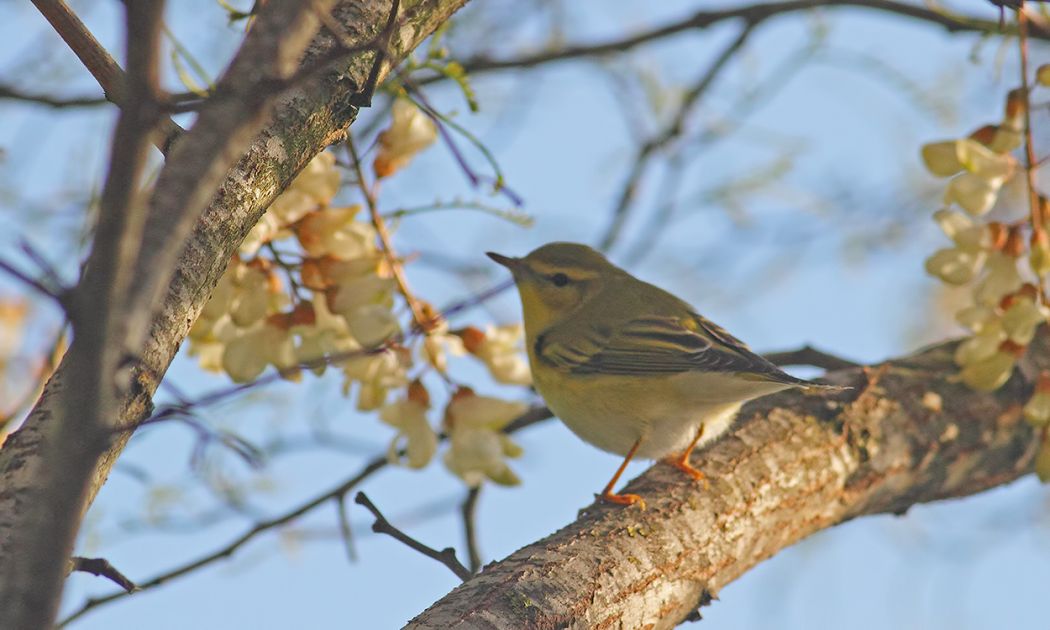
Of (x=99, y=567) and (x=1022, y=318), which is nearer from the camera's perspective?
(x=99, y=567)

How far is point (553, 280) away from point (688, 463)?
1.39 m

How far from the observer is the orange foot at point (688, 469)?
10.6ft

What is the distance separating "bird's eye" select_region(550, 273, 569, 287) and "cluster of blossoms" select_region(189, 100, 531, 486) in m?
1.44

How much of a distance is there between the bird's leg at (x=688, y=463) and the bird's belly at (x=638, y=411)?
0.06 ft

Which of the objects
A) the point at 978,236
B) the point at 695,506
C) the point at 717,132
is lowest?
the point at 695,506

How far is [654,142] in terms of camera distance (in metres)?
4.97

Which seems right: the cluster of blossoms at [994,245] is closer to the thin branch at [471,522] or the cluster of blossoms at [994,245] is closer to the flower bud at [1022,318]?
the flower bud at [1022,318]

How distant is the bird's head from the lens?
4535 millimetres

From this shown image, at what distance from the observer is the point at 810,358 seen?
393cm

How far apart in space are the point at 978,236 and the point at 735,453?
97 cm

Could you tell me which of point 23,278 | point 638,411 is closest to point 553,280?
point 638,411

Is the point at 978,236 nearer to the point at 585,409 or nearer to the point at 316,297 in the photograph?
the point at 585,409

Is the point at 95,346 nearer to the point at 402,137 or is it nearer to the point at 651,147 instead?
the point at 402,137

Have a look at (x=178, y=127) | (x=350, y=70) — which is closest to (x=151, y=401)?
(x=178, y=127)
